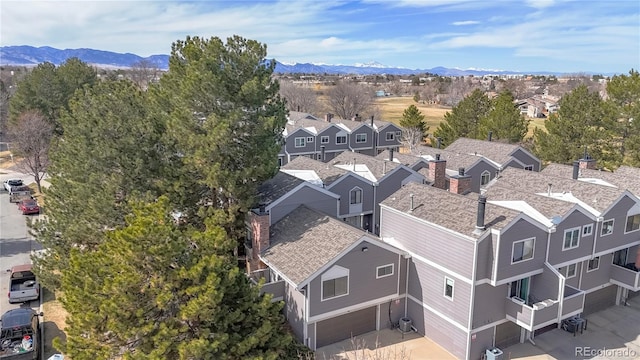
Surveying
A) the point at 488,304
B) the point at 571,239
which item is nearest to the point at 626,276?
the point at 571,239

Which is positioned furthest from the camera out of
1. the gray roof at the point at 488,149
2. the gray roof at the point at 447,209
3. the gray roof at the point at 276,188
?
the gray roof at the point at 488,149

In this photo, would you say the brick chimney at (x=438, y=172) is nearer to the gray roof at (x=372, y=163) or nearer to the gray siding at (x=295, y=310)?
the gray roof at (x=372, y=163)

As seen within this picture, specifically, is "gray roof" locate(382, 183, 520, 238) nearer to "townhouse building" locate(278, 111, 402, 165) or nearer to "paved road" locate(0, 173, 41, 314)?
"paved road" locate(0, 173, 41, 314)

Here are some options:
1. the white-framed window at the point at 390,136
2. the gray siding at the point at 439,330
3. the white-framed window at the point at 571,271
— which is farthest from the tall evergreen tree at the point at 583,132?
the gray siding at the point at 439,330

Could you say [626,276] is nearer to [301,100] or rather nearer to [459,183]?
[459,183]

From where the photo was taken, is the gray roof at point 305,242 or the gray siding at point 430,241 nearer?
the gray siding at point 430,241

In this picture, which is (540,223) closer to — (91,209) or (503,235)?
(503,235)

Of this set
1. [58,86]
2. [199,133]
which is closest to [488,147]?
[199,133]
